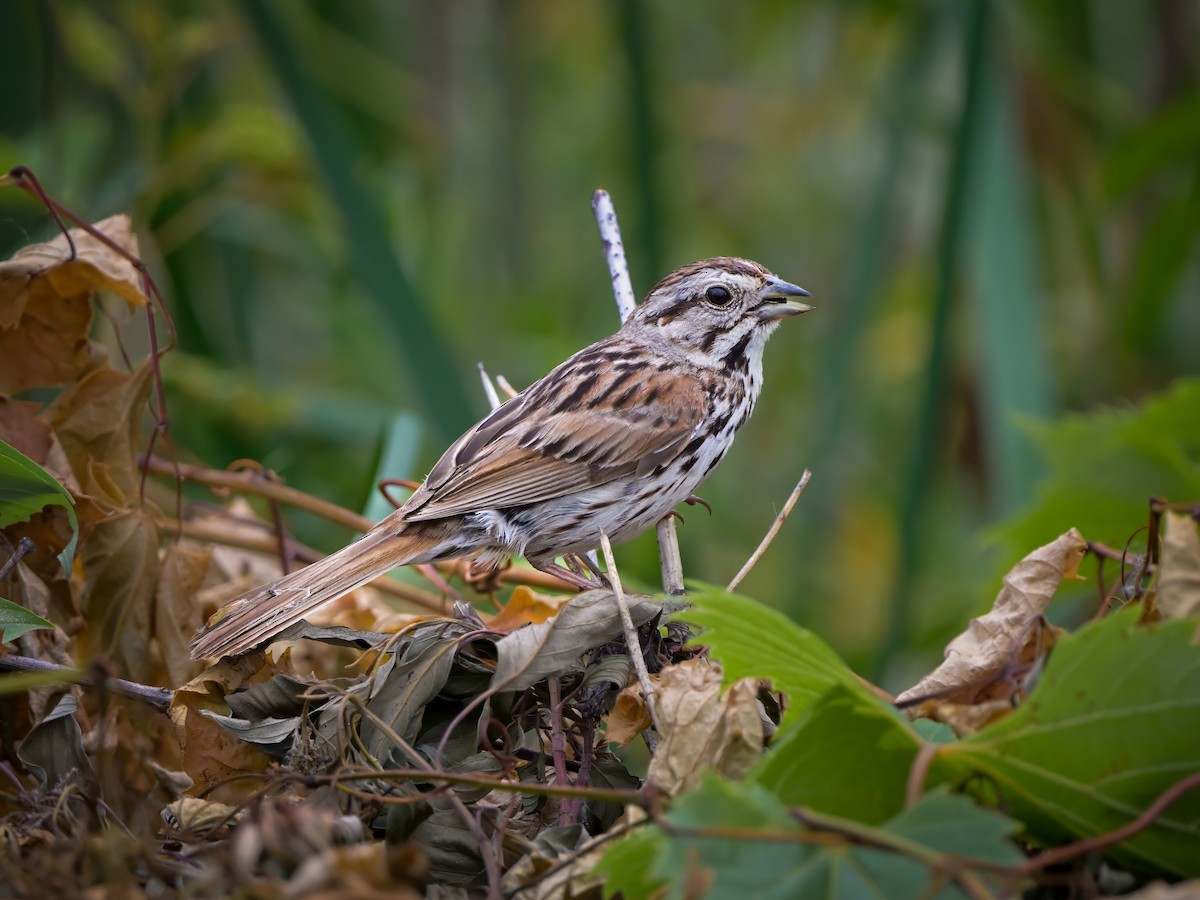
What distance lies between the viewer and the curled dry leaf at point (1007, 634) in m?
1.63

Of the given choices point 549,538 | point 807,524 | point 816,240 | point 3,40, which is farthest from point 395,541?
point 816,240

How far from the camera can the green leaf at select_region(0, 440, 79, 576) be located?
5.90 ft

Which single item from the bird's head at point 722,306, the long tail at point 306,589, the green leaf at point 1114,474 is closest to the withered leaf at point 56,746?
the long tail at point 306,589

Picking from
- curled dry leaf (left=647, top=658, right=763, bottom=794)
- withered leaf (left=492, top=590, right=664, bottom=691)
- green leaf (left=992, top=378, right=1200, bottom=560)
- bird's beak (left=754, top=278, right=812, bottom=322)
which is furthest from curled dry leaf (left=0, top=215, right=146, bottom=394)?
green leaf (left=992, top=378, right=1200, bottom=560)

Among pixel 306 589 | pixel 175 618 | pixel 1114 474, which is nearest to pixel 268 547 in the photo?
pixel 306 589

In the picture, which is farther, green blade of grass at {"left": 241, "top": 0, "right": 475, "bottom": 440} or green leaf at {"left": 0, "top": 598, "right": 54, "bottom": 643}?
green blade of grass at {"left": 241, "top": 0, "right": 475, "bottom": 440}

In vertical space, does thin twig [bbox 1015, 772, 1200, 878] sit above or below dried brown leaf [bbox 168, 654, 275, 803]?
above

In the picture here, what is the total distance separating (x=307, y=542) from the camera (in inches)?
164

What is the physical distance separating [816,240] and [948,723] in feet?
17.3

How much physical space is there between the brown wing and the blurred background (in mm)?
252

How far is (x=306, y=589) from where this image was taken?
7.42ft

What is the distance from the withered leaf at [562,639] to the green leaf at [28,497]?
66 cm

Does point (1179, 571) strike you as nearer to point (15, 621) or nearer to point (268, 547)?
point (15, 621)

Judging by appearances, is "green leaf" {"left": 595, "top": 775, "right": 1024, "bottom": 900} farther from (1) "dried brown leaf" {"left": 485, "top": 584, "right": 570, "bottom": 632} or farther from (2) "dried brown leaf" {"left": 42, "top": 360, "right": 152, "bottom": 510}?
(2) "dried brown leaf" {"left": 42, "top": 360, "right": 152, "bottom": 510}
